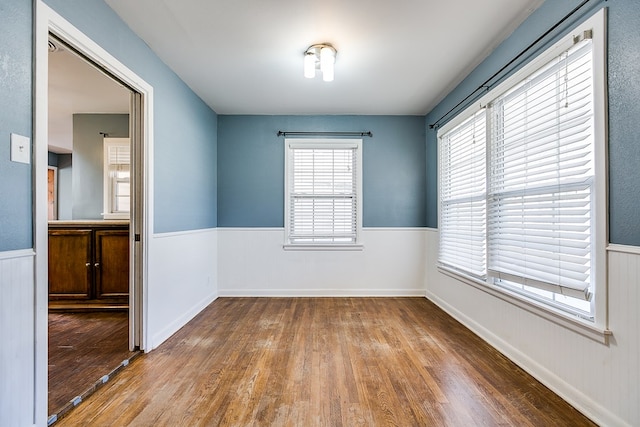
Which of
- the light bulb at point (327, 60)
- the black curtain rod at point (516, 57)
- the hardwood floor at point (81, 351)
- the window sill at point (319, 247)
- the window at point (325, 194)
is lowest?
the hardwood floor at point (81, 351)

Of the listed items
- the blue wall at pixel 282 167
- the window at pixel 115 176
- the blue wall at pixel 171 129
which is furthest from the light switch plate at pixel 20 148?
the window at pixel 115 176

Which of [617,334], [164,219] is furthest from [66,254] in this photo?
[617,334]

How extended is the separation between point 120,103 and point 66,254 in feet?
6.86

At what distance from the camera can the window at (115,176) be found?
4.65m

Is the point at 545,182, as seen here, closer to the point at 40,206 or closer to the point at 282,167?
the point at 40,206

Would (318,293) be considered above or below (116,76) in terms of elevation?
below

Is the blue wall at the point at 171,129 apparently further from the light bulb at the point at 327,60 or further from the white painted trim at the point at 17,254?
the light bulb at the point at 327,60

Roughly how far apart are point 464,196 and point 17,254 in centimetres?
353

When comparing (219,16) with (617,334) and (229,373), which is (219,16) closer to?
(229,373)

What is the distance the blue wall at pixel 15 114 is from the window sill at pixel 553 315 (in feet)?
9.81

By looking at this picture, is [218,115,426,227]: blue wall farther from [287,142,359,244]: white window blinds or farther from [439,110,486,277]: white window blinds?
[439,110,486,277]: white window blinds

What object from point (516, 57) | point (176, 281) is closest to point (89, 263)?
point (176, 281)

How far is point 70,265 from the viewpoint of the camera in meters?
3.59

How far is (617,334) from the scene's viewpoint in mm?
1592
